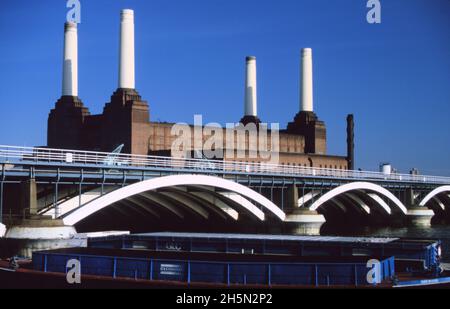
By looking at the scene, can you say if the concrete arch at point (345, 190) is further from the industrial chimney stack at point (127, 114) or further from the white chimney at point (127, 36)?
the white chimney at point (127, 36)

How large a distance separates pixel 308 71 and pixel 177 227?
42.9 metres

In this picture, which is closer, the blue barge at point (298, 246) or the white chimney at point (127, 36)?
the blue barge at point (298, 246)

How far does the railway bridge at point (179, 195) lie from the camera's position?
132ft

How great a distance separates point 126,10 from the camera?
2650 inches

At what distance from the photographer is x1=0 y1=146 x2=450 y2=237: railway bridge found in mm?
40312

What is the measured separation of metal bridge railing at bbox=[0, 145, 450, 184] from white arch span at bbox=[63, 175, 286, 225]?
6.22ft

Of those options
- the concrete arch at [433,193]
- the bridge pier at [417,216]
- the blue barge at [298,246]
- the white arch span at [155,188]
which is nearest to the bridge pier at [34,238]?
the white arch span at [155,188]

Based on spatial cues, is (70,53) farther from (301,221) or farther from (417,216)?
(417,216)

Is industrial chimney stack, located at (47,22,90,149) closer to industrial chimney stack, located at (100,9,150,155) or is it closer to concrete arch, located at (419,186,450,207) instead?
industrial chimney stack, located at (100,9,150,155)

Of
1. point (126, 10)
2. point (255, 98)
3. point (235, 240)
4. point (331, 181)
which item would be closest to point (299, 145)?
point (255, 98)

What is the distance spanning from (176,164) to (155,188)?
16552 millimetres

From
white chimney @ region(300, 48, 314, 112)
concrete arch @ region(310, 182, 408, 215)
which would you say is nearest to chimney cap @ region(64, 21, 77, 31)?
concrete arch @ region(310, 182, 408, 215)

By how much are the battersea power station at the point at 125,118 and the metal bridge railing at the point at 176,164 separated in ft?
5.83
